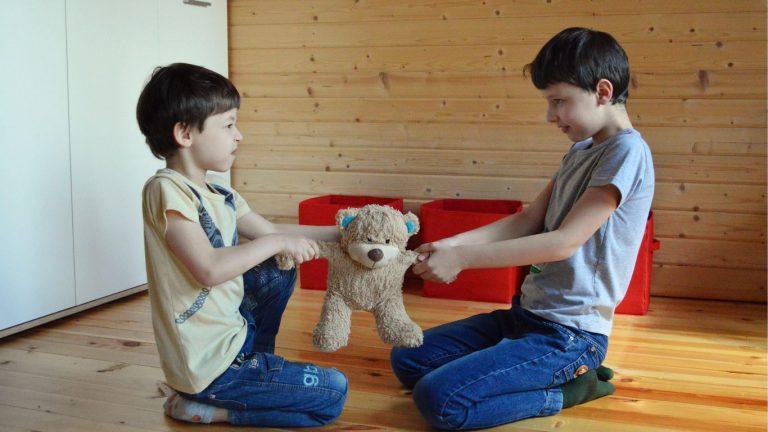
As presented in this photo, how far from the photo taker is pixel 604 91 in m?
1.48

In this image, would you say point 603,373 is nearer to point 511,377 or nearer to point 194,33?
point 511,377

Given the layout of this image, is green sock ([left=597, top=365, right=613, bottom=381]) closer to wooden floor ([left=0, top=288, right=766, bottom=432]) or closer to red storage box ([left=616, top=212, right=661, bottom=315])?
wooden floor ([left=0, top=288, right=766, bottom=432])

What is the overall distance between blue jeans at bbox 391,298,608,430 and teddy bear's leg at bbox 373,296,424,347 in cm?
8

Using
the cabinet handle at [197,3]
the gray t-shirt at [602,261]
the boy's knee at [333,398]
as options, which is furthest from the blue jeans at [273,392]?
the cabinet handle at [197,3]

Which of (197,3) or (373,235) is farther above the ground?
(197,3)

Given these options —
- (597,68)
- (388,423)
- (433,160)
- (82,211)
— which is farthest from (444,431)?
(433,160)

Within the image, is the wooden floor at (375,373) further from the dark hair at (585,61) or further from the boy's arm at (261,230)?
the dark hair at (585,61)

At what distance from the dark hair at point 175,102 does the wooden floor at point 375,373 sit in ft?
1.85

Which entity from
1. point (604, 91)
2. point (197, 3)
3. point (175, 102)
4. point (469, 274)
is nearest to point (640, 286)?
point (469, 274)

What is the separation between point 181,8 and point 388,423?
171 centimetres

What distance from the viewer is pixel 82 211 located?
217cm

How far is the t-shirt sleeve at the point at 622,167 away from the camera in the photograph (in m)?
1.43

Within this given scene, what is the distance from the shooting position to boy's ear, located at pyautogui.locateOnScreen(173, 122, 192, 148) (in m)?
1.41

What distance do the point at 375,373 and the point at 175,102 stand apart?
30.7 inches
